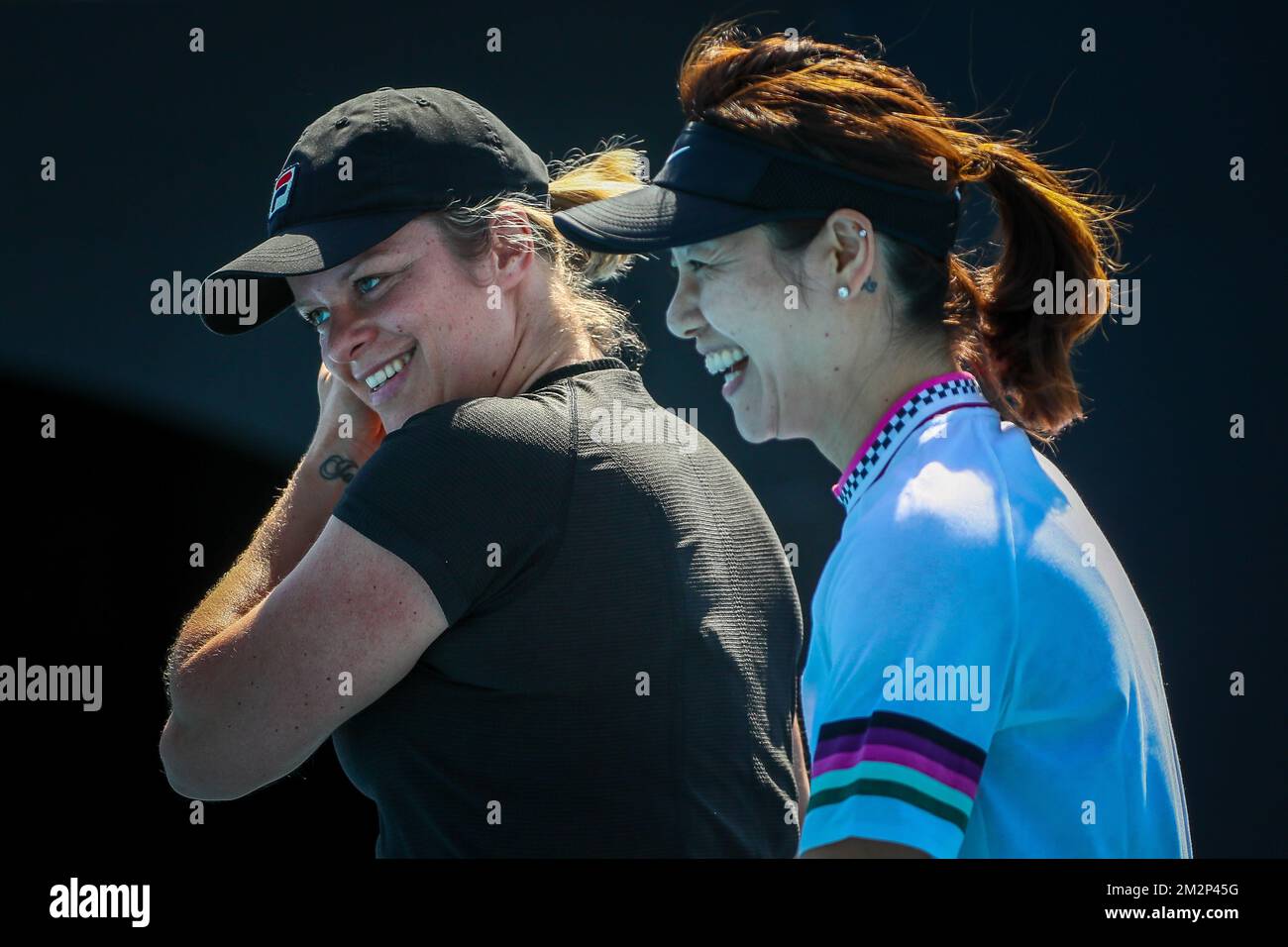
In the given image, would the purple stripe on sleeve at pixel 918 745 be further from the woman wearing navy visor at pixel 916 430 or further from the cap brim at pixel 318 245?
the cap brim at pixel 318 245

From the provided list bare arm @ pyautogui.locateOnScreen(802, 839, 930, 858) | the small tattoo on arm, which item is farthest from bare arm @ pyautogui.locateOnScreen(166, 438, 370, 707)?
bare arm @ pyautogui.locateOnScreen(802, 839, 930, 858)

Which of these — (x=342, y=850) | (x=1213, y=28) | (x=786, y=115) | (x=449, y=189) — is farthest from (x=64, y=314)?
(x=1213, y=28)

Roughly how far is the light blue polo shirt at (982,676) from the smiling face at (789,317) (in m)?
0.16

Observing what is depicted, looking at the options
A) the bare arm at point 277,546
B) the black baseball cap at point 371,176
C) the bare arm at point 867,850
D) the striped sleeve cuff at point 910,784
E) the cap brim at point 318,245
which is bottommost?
the bare arm at point 867,850

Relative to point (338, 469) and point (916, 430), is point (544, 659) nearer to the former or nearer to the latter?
point (916, 430)

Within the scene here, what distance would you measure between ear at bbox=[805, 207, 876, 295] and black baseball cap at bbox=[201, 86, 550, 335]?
57cm

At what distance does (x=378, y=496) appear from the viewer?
147 centimetres

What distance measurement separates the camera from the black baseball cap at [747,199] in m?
1.41

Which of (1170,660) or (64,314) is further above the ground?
(64,314)

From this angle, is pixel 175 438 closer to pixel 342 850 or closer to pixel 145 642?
pixel 145 642

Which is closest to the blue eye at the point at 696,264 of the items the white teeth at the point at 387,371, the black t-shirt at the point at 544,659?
the black t-shirt at the point at 544,659

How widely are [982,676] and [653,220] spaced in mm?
654

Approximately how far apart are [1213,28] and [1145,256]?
1.71ft

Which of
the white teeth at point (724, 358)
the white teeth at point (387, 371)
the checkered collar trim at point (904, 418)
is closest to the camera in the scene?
the checkered collar trim at point (904, 418)
